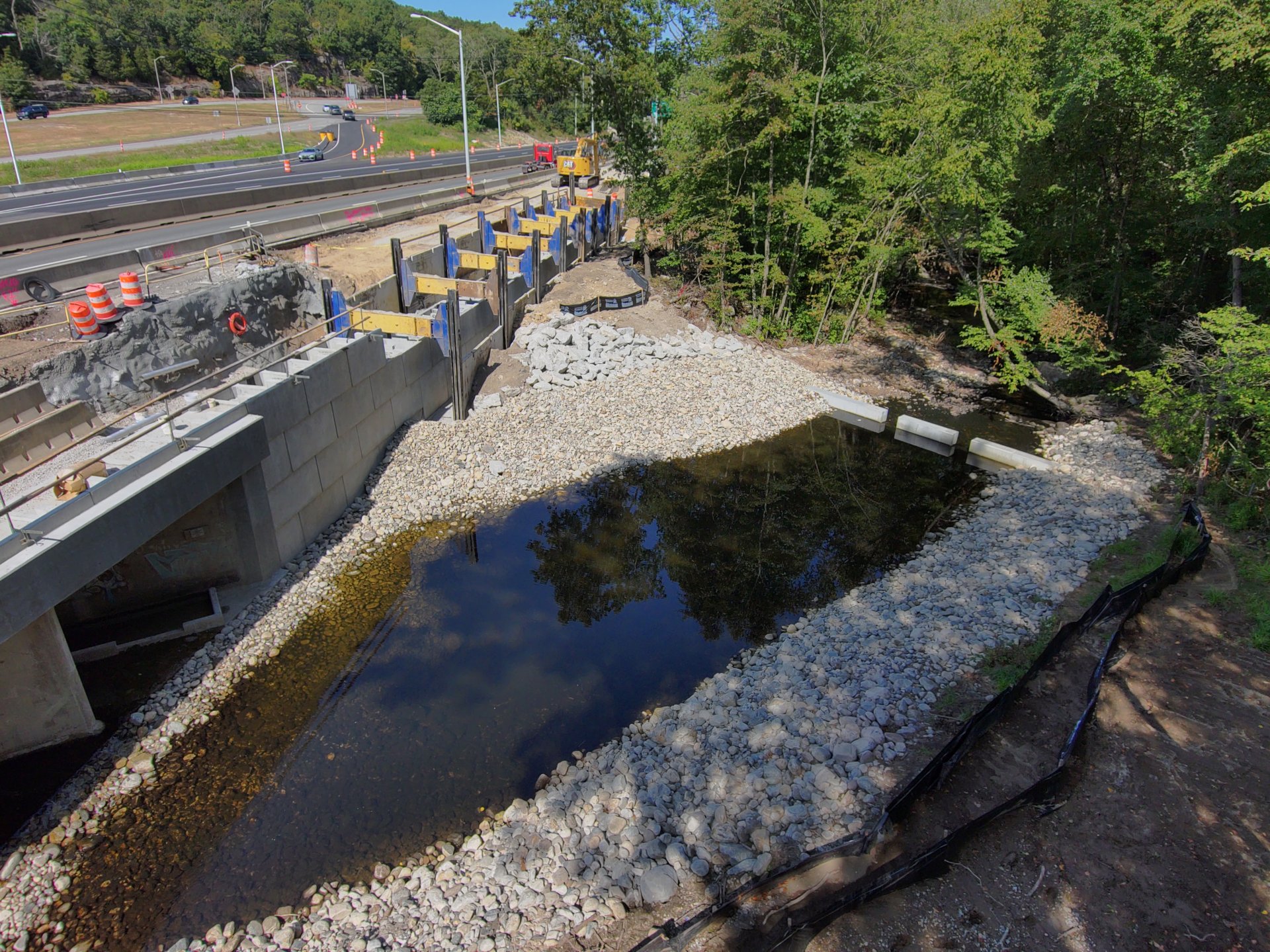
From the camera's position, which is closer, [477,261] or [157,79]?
Answer: [477,261]

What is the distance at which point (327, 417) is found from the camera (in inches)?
518

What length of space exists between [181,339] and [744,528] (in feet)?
41.6

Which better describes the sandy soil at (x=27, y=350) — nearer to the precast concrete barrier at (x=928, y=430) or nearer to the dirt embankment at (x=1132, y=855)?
the dirt embankment at (x=1132, y=855)

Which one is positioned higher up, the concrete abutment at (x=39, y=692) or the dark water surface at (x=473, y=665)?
the concrete abutment at (x=39, y=692)

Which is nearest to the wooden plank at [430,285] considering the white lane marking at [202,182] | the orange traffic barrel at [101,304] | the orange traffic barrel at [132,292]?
the orange traffic barrel at [132,292]

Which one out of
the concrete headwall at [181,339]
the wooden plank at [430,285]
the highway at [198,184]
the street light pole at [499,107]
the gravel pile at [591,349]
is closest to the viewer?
the concrete headwall at [181,339]

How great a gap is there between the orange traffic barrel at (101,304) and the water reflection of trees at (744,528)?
369 inches

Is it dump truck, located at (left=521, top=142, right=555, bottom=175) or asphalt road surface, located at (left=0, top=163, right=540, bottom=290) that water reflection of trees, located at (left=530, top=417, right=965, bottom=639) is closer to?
asphalt road surface, located at (left=0, top=163, right=540, bottom=290)

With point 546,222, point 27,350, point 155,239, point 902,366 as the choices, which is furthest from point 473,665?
point 546,222

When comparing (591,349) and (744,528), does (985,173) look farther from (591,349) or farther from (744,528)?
(744,528)

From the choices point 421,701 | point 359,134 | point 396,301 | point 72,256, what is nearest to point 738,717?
point 421,701

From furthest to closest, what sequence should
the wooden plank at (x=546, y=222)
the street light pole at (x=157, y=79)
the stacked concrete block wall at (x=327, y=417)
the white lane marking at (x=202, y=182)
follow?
1. the street light pole at (x=157, y=79)
2. the wooden plank at (x=546, y=222)
3. the white lane marking at (x=202, y=182)
4. the stacked concrete block wall at (x=327, y=417)

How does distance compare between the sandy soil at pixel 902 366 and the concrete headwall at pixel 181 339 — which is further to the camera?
the sandy soil at pixel 902 366

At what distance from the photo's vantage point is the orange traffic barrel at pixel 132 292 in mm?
13898
